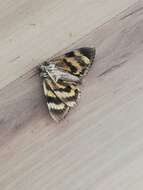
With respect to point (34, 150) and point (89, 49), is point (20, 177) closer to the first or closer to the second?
point (34, 150)

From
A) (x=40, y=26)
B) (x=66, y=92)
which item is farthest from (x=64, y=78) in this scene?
(x=40, y=26)

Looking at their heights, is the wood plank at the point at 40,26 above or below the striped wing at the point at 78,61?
above

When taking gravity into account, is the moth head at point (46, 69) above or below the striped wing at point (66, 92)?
above

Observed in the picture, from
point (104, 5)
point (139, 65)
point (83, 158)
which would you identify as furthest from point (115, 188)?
point (104, 5)

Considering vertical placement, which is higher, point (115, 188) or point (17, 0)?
point (17, 0)

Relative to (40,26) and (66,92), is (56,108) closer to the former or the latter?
(66,92)

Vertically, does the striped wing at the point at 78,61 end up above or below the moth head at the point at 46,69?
below
